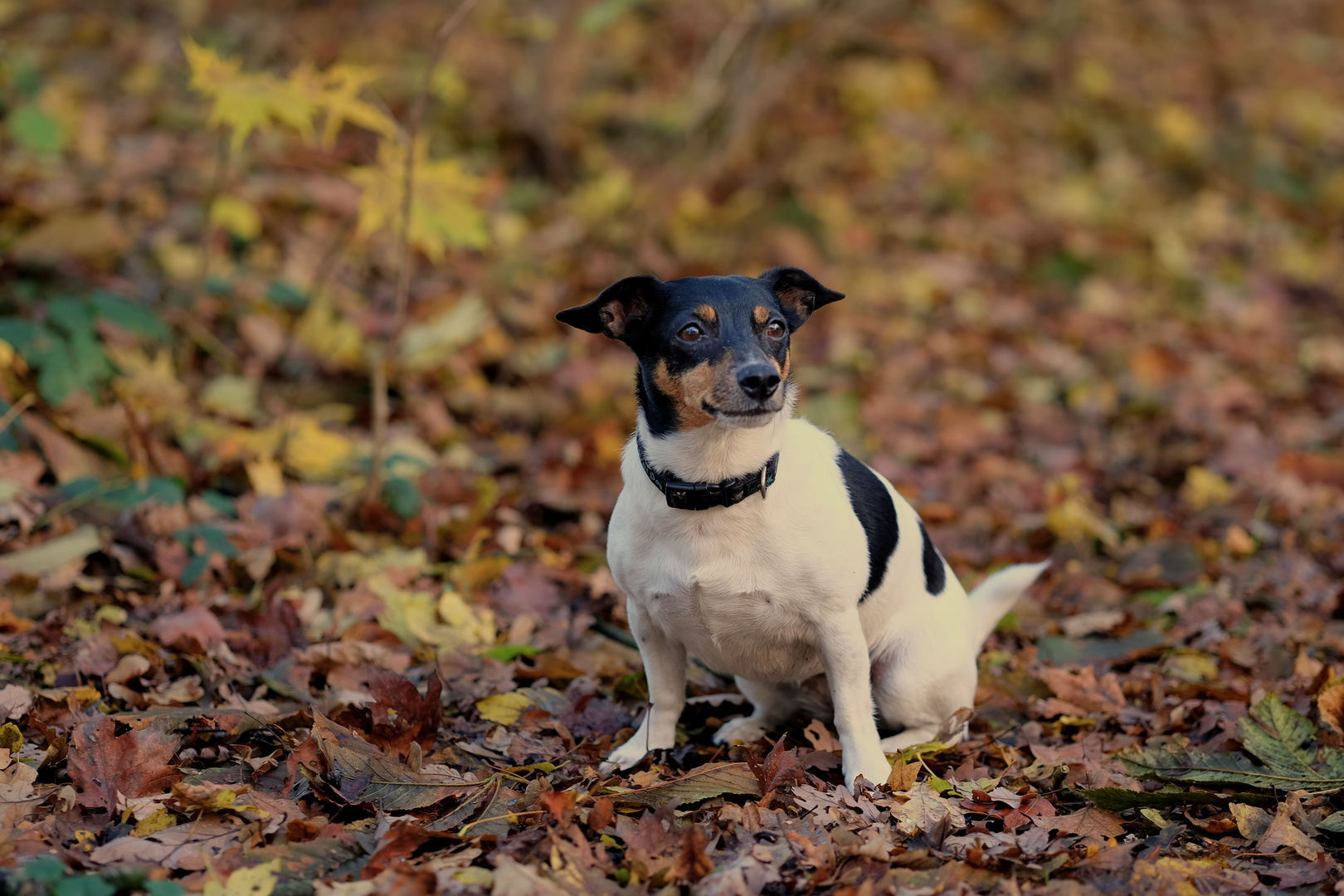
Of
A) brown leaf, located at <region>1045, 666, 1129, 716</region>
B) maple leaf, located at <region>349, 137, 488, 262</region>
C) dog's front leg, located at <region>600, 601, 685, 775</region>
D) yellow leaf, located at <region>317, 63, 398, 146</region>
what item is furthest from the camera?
maple leaf, located at <region>349, 137, 488, 262</region>

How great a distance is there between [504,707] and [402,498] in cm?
169

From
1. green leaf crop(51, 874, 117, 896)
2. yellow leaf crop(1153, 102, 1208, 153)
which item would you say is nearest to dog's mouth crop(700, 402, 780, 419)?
green leaf crop(51, 874, 117, 896)

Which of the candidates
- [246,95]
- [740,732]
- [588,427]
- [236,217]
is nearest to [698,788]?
[740,732]

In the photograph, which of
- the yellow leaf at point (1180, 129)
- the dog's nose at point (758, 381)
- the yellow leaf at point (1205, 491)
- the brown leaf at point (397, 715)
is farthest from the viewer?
the yellow leaf at point (1180, 129)

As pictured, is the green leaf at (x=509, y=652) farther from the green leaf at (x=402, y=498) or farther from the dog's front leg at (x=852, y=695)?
the dog's front leg at (x=852, y=695)

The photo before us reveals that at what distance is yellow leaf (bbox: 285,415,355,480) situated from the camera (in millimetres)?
5578

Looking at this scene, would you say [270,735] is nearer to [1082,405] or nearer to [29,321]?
[29,321]

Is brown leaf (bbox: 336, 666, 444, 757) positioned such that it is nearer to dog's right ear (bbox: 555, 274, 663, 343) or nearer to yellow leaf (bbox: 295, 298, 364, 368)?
dog's right ear (bbox: 555, 274, 663, 343)

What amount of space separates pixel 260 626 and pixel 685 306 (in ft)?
6.92

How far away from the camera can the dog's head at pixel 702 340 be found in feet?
10.9

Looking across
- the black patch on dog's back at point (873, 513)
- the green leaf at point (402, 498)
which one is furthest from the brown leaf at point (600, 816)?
the green leaf at point (402, 498)

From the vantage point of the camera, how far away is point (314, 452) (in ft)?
18.3

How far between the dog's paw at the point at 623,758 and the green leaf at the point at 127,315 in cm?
320

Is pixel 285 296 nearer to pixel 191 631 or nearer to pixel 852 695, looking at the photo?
pixel 191 631
